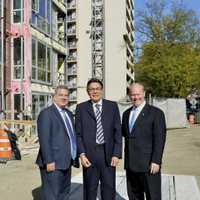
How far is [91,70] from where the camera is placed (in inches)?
2576

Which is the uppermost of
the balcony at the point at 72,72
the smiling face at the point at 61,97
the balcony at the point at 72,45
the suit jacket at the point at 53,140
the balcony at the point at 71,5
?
the balcony at the point at 71,5

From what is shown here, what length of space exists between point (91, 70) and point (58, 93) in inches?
2354

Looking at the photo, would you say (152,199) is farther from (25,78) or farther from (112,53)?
(112,53)

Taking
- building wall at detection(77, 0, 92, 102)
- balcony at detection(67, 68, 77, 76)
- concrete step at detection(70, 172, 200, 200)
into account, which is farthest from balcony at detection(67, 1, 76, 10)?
concrete step at detection(70, 172, 200, 200)

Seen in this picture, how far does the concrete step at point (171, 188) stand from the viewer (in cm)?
748

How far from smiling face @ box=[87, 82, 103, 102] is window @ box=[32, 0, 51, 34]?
19502 millimetres

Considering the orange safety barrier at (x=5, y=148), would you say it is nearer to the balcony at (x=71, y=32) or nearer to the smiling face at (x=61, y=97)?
the smiling face at (x=61, y=97)

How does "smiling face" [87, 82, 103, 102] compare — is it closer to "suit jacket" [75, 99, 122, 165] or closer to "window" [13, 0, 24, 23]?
"suit jacket" [75, 99, 122, 165]

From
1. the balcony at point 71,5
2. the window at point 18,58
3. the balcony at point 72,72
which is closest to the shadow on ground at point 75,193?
the window at point 18,58

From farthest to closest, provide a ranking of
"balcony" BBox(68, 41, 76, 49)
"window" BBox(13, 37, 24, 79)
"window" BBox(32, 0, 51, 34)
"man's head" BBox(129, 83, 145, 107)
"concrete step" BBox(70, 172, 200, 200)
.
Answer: "balcony" BBox(68, 41, 76, 49), "window" BBox(32, 0, 51, 34), "window" BBox(13, 37, 24, 79), "concrete step" BBox(70, 172, 200, 200), "man's head" BBox(129, 83, 145, 107)

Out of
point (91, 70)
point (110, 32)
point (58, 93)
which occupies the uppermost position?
point (110, 32)

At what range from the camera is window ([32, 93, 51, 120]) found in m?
24.5

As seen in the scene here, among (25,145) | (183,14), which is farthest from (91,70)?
(25,145)

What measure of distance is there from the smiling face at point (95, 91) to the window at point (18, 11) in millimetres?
18917
